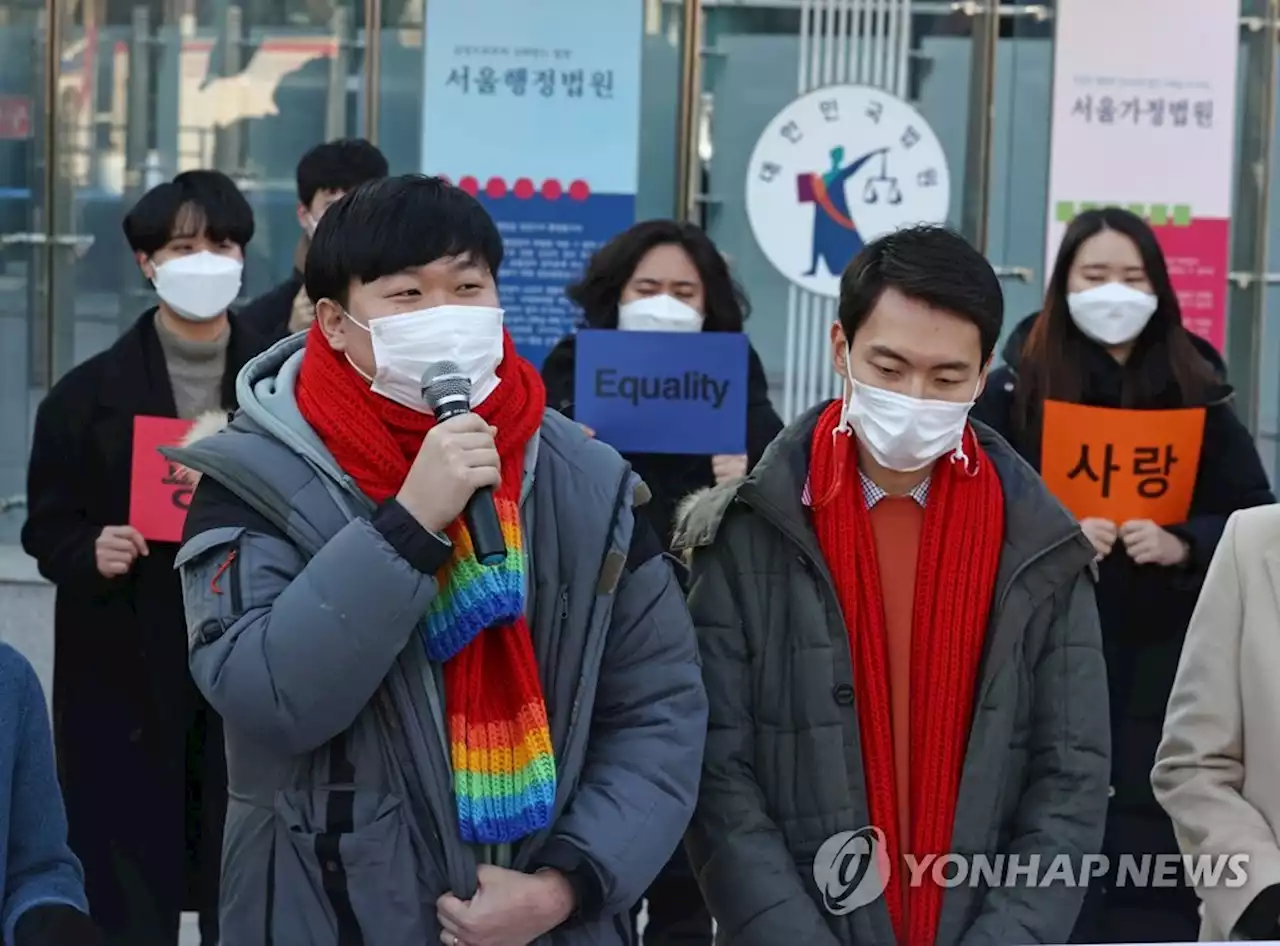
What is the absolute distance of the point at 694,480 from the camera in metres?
4.98

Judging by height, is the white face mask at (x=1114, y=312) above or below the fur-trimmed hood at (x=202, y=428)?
above

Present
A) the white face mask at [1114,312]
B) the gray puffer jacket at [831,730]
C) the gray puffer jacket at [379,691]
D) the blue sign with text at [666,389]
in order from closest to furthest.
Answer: the gray puffer jacket at [379,691] < the gray puffer jacket at [831,730] < the blue sign with text at [666,389] < the white face mask at [1114,312]

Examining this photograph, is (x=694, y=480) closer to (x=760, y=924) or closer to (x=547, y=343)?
(x=760, y=924)

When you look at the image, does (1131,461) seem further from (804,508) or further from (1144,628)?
(804,508)

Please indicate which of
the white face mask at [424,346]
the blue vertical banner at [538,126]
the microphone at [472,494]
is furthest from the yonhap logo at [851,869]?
the blue vertical banner at [538,126]

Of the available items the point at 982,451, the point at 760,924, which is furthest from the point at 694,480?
the point at 760,924

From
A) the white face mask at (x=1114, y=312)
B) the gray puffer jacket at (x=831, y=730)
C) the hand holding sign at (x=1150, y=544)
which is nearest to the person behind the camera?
the gray puffer jacket at (x=831, y=730)

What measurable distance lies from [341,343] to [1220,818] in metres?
1.52

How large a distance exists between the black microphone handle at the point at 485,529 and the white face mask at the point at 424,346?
229 millimetres

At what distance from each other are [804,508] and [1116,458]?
181 centimetres

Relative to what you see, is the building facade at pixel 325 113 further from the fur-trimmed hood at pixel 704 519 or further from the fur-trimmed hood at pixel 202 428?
the fur-trimmed hood at pixel 704 519

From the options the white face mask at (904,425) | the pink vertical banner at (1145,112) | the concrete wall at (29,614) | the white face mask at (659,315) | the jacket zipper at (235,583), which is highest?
the pink vertical banner at (1145,112)

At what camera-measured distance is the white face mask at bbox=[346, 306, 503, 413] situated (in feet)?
9.25

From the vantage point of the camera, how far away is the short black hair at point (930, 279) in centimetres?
309
